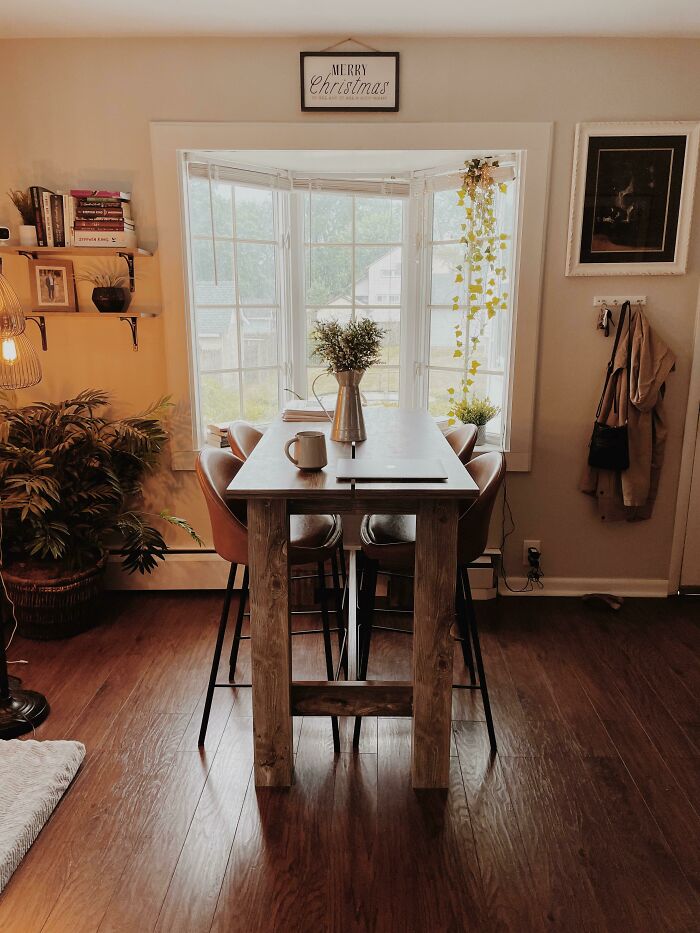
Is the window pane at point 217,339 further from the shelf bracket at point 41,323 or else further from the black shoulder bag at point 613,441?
the black shoulder bag at point 613,441

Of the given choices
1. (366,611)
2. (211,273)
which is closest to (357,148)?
(211,273)

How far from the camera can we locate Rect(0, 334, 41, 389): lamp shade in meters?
2.53

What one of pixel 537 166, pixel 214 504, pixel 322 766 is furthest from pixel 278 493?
pixel 537 166

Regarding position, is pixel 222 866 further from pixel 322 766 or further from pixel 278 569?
pixel 278 569

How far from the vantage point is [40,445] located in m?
3.23

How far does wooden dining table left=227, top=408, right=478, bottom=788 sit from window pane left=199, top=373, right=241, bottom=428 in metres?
1.45

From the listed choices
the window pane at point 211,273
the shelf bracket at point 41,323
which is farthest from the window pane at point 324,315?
the shelf bracket at point 41,323

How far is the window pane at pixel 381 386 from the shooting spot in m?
4.02

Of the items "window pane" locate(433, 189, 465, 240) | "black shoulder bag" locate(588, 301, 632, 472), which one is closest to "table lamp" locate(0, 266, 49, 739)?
"window pane" locate(433, 189, 465, 240)

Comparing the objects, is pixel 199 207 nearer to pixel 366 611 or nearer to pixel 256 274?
pixel 256 274

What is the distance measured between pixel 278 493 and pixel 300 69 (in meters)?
2.24

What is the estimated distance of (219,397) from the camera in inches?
147

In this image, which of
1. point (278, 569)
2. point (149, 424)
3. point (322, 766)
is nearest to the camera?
point (278, 569)

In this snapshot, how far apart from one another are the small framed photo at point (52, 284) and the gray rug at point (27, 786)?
1.98 m
